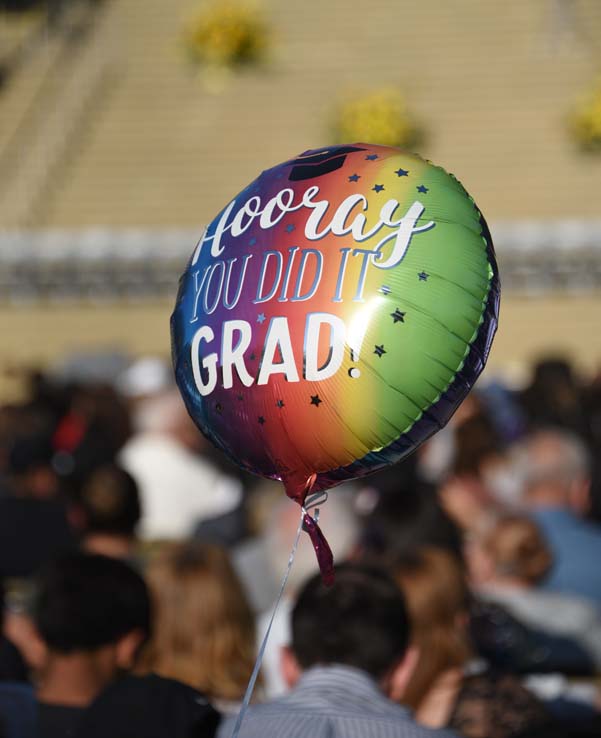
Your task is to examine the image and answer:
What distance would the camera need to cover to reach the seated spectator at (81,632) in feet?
8.97

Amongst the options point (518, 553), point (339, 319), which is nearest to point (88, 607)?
point (339, 319)

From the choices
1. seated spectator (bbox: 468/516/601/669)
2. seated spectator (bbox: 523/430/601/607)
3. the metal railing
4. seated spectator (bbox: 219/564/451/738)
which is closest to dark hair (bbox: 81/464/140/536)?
seated spectator (bbox: 468/516/601/669)

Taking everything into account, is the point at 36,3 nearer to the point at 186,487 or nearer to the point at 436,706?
the point at 186,487

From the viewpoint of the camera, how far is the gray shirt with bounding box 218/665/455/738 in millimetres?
2391

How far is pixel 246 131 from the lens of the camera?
16969 mm

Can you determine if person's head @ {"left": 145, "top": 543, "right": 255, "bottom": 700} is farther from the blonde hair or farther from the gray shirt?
the blonde hair

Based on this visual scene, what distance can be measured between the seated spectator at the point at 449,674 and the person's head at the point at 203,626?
0.40 metres

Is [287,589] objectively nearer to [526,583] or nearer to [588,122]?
[526,583]

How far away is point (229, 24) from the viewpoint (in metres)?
17.4

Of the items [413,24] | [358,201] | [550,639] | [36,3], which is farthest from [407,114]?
[358,201]

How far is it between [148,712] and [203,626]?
0.96m

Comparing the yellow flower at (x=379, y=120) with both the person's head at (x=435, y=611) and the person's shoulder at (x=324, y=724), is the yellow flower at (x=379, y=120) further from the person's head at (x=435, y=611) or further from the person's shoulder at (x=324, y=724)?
the person's shoulder at (x=324, y=724)

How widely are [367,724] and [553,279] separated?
42.7 ft

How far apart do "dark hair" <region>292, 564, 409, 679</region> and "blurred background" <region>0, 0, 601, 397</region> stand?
11484 mm
